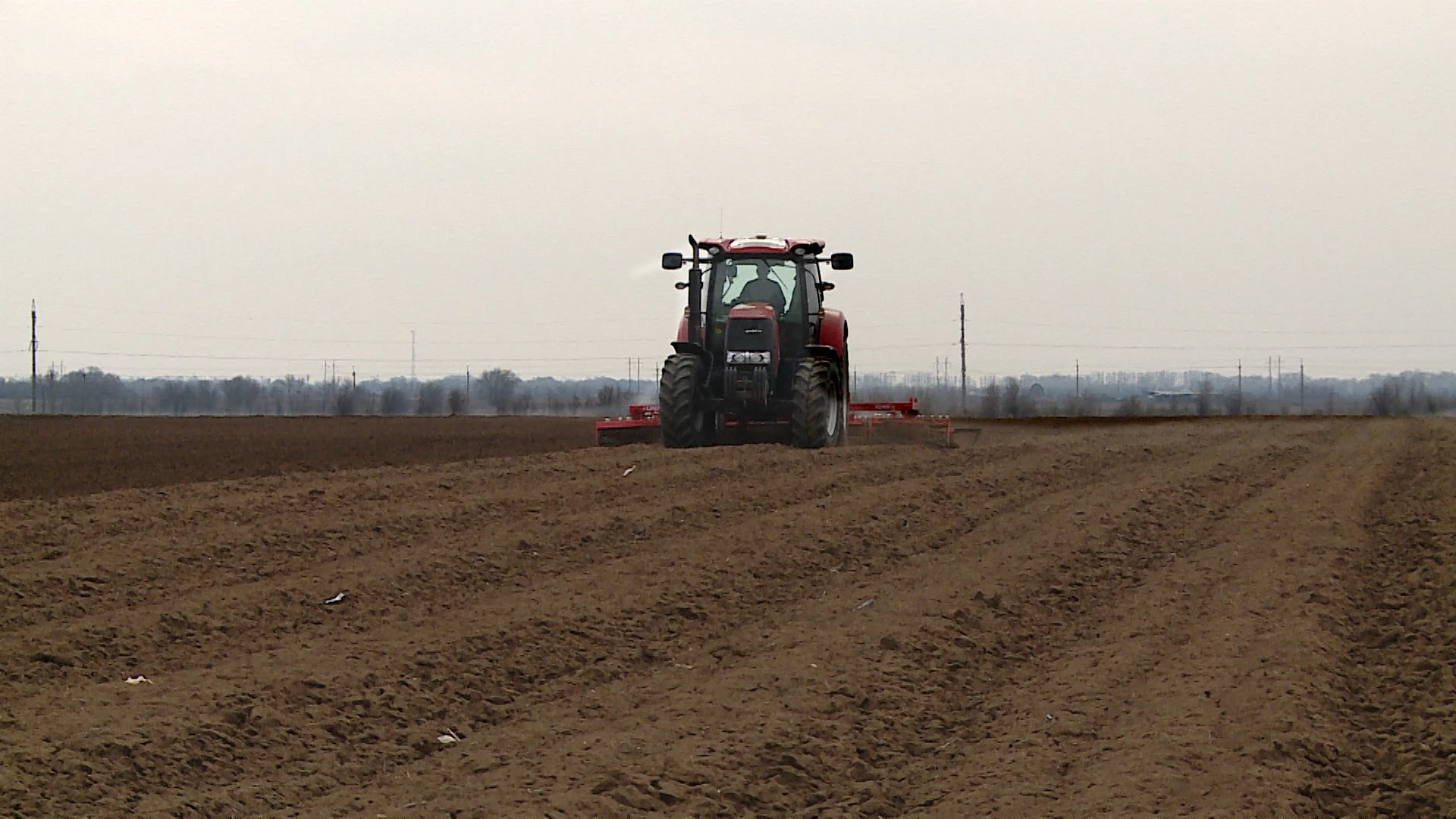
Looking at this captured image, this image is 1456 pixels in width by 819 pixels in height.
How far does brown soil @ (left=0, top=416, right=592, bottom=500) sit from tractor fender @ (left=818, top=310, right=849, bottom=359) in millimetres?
4833

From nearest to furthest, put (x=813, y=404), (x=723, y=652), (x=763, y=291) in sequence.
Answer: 1. (x=723, y=652)
2. (x=813, y=404)
3. (x=763, y=291)

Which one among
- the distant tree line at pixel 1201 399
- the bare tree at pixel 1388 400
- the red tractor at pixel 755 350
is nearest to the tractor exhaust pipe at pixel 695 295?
the red tractor at pixel 755 350

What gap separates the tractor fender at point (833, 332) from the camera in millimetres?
20141

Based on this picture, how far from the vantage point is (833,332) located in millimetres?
20312

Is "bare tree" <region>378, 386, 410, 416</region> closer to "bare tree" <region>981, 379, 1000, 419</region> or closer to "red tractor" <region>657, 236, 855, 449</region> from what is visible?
"bare tree" <region>981, 379, 1000, 419</region>

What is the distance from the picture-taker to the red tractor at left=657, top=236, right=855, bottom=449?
61.5 feet

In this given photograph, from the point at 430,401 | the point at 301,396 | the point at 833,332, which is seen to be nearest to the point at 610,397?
the point at 430,401

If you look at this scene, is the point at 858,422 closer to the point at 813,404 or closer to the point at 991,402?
the point at 813,404

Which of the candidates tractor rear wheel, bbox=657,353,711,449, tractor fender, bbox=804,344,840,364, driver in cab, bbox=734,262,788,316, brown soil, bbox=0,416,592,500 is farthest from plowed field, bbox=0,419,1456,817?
driver in cab, bbox=734,262,788,316

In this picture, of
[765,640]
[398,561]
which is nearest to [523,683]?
[765,640]

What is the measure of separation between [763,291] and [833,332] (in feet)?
4.19

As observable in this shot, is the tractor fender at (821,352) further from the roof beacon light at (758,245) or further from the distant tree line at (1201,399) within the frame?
the distant tree line at (1201,399)

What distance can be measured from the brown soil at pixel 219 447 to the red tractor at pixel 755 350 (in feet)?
11.5

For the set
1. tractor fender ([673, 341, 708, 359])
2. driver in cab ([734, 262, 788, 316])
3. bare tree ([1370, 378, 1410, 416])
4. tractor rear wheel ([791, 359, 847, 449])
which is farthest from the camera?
bare tree ([1370, 378, 1410, 416])
